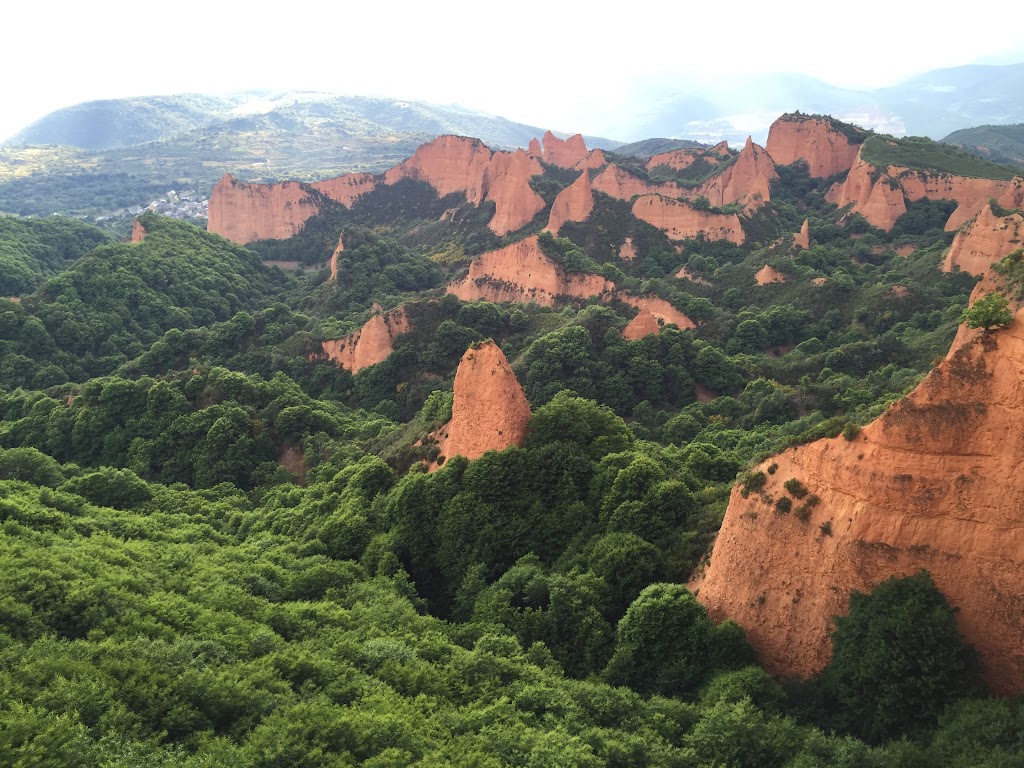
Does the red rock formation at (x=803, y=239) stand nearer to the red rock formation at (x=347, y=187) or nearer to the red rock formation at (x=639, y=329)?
the red rock formation at (x=639, y=329)

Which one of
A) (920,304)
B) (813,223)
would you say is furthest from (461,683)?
(813,223)

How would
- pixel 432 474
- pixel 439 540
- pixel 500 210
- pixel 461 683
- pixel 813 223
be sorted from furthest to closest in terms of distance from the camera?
pixel 500 210 → pixel 813 223 → pixel 432 474 → pixel 439 540 → pixel 461 683

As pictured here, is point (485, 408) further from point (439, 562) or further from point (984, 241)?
point (984, 241)

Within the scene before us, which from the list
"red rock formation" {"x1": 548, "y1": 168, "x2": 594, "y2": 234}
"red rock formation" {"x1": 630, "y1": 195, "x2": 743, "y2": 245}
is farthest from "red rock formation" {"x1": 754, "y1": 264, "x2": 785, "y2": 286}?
"red rock formation" {"x1": 548, "y1": 168, "x2": 594, "y2": 234}

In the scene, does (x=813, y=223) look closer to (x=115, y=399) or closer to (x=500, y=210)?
(x=500, y=210)

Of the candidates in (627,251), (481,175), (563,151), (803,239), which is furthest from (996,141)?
(627,251)

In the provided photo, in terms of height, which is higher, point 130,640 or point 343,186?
point 343,186

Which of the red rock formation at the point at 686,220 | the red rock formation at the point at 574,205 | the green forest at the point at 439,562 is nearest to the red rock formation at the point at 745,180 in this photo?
the red rock formation at the point at 686,220
